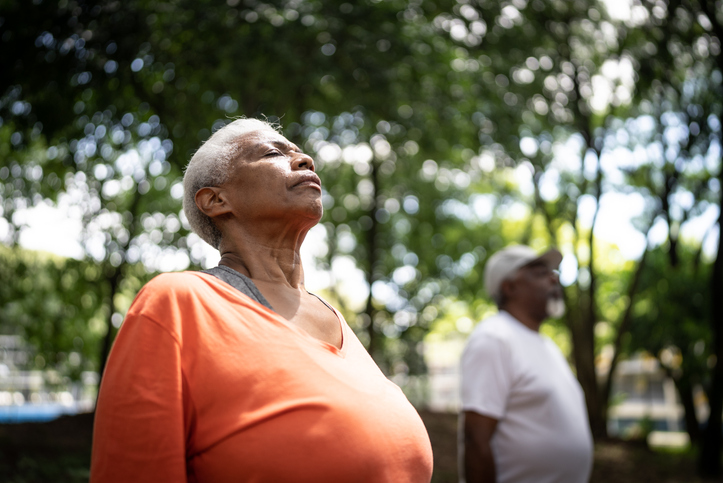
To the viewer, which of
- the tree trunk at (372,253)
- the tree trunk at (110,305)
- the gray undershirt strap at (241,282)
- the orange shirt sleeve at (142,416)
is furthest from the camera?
the tree trunk at (372,253)

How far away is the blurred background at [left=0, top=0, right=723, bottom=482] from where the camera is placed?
5.98 meters

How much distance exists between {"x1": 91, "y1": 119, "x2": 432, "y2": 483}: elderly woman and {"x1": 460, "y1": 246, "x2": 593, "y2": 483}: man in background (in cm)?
126

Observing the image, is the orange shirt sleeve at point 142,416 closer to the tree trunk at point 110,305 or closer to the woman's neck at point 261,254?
the woman's neck at point 261,254

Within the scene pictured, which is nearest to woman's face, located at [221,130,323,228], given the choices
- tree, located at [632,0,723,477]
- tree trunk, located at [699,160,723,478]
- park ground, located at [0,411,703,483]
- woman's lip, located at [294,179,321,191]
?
woman's lip, located at [294,179,321,191]

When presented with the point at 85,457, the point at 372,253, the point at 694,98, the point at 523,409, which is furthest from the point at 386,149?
the point at 523,409

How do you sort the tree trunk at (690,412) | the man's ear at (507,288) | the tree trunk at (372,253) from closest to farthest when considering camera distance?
the man's ear at (507,288) < the tree trunk at (690,412) < the tree trunk at (372,253)

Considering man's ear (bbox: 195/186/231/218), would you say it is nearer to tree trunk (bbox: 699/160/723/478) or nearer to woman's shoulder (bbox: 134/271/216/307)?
woman's shoulder (bbox: 134/271/216/307)

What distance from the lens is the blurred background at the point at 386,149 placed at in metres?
5.98

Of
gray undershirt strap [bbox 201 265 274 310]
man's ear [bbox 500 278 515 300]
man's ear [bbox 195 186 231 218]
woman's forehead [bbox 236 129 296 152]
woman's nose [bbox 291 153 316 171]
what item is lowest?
man's ear [bbox 500 278 515 300]

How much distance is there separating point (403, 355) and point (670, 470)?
19.4 feet

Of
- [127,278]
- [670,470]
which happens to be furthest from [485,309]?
[127,278]

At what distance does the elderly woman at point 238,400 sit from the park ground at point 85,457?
6.12m

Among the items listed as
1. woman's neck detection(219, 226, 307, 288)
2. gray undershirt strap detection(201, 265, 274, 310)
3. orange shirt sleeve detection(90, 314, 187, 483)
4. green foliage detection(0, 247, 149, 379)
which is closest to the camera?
orange shirt sleeve detection(90, 314, 187, 483)

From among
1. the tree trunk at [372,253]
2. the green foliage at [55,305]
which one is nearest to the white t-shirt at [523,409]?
the green foliage at [55,305]
